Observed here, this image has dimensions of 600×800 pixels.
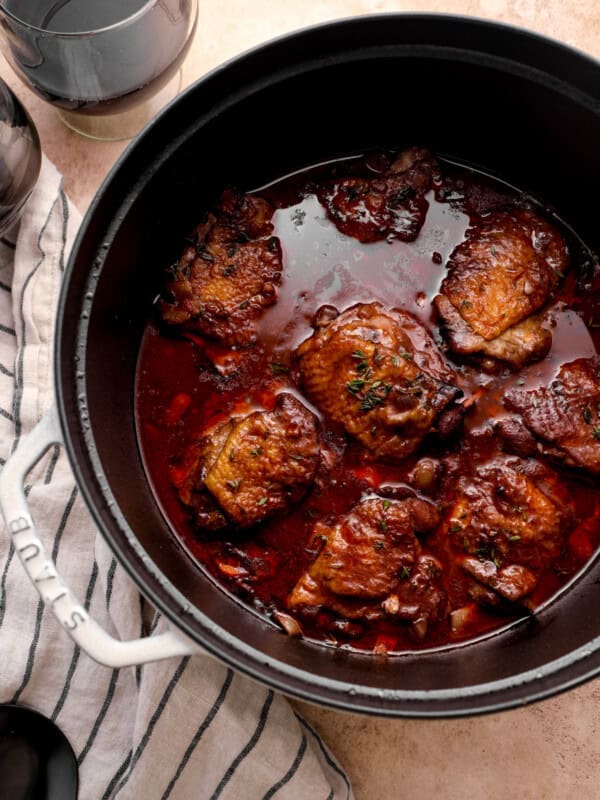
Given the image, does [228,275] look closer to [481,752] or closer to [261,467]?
[261,467]

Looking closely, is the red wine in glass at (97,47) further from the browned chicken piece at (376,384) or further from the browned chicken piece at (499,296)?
the browned chicken piece at (499,296)

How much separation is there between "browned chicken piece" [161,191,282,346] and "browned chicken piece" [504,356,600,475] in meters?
0.96

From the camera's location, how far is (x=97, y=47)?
9.07ft

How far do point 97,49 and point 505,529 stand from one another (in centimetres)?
210

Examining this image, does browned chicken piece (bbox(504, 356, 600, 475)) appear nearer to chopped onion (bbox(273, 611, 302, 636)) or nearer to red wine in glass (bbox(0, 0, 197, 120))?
chopped onion (bbox(273, 611, 302, 636))

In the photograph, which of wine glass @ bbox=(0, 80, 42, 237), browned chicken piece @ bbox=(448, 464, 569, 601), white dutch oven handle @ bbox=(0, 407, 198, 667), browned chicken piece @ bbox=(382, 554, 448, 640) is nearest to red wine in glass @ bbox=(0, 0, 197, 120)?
wine glass @ bbox=(0, 80, 42, 237)

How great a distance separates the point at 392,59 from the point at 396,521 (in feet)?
5.17

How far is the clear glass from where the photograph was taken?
275 cm

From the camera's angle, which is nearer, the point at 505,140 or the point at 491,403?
the point at 491,403

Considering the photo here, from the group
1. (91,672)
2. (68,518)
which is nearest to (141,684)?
(91,672)

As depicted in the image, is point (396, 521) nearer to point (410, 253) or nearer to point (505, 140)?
point (410, 253)

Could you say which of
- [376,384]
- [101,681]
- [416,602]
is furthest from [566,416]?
[101,681]

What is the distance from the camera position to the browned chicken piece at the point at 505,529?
286cm

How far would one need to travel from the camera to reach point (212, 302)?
119 inches
